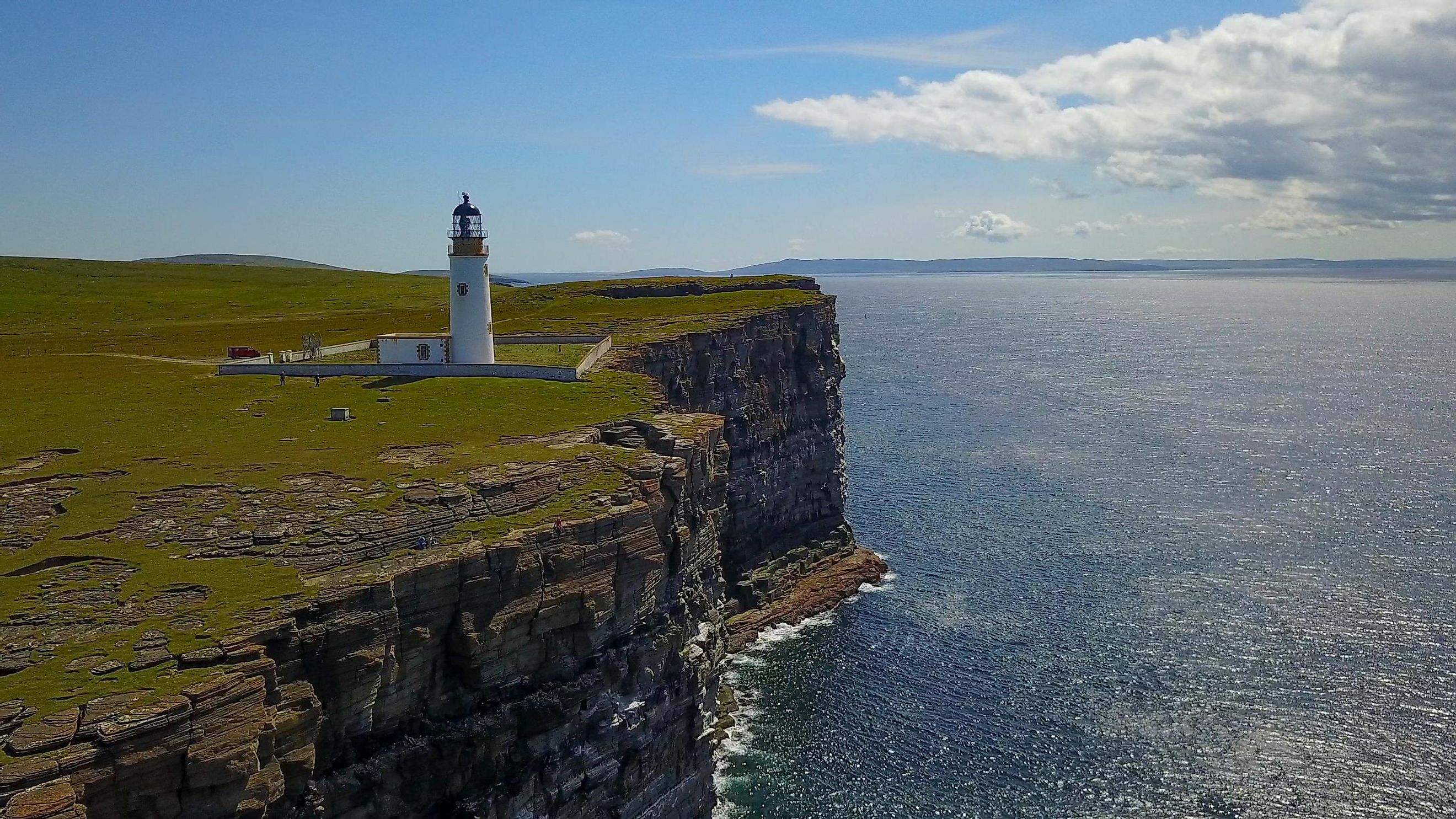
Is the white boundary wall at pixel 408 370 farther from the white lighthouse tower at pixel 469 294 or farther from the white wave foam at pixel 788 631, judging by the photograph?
the white wave foam at pixel 788 631

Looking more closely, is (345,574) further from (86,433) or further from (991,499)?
(991,499)

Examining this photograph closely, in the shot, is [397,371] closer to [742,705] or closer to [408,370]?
[408,370]

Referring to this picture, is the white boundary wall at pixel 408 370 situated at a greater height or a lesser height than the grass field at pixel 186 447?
greater

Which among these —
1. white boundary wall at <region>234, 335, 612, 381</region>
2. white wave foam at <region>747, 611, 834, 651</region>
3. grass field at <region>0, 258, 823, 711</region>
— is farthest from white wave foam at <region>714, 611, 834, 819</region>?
white boundary wall at <region>234, 335, 612, 381</region>

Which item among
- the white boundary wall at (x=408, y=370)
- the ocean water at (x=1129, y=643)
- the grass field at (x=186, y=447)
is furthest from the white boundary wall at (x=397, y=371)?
the ocean water at (x=1129, y=643)

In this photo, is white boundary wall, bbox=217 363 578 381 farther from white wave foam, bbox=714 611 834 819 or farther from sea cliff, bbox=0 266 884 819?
white wave foam, bbox=714 611 834 819

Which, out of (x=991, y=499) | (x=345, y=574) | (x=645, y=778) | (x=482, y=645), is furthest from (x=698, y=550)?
(x=991, y=499)
